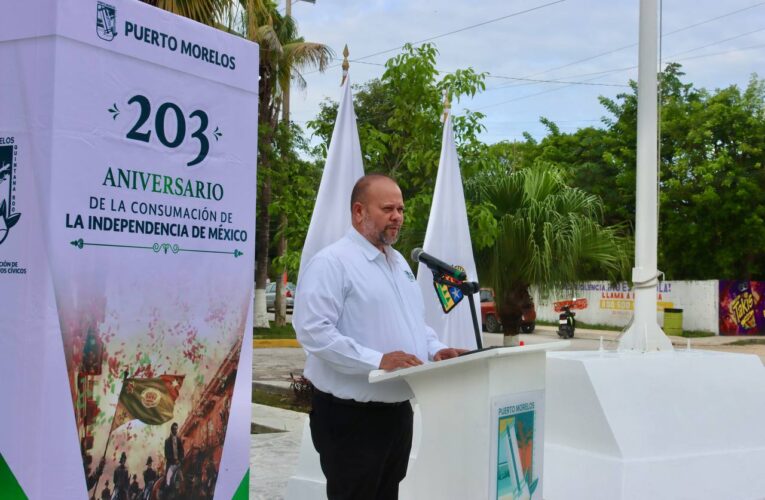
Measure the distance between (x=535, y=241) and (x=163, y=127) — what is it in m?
6.89

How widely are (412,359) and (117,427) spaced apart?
1138 mm

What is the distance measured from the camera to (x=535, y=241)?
30.9 feet

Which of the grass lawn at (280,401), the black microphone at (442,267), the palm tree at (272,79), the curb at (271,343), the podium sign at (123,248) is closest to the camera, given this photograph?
the podium sign at (123,248)

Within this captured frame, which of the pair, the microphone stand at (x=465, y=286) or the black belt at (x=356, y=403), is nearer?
the black belt at (x=356, y=403)

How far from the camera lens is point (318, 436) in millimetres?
3635

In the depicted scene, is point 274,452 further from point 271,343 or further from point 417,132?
point 271,343

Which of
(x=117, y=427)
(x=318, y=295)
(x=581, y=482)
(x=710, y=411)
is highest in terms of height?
(x=318, y=295)

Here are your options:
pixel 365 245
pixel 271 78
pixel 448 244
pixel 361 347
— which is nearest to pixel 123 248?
pixel 361 347

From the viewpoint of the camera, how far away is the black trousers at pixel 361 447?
349 centimetres

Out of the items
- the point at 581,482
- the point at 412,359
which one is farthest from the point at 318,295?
the point at 581,482

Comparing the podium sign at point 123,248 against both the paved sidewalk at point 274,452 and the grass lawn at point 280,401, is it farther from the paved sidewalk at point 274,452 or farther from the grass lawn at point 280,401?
the grass lawn at point 280,401

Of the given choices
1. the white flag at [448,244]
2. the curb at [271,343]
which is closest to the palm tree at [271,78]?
the curb at [271,343]

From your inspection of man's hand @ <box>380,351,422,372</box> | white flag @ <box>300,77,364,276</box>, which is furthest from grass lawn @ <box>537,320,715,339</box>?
man's hand @ <box>380,351,422,372</box>

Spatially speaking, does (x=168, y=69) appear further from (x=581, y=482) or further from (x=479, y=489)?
(x=581, y=482)
